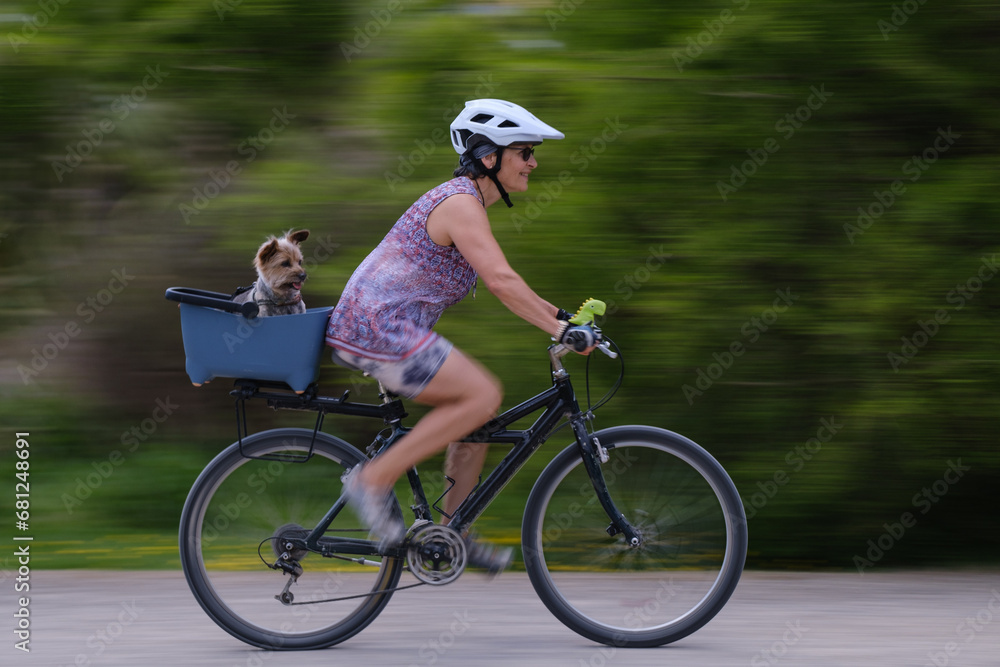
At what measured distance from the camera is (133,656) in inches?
156

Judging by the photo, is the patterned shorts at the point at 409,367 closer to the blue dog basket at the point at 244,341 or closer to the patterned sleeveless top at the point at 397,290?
the patterned sleeveless top at the point at 397,290

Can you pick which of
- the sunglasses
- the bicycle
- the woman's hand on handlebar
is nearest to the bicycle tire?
the bicycle

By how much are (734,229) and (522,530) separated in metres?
2.13

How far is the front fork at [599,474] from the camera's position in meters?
4.00

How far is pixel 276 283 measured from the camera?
3.92 metres

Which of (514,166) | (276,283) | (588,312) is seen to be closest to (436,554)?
(588,312)

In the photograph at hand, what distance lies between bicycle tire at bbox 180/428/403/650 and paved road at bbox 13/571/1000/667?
0.37ft

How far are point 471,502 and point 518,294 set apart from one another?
0.84m

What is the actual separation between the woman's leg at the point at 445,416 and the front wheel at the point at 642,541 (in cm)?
39

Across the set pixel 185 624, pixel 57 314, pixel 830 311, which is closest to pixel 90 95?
pixel 57 314

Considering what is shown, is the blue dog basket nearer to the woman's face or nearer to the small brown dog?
the small brown dog

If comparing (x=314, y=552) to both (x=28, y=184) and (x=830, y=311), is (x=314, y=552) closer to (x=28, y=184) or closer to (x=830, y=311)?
(x=830, y=311)

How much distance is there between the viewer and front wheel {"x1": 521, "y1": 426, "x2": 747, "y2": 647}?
3.99 meters

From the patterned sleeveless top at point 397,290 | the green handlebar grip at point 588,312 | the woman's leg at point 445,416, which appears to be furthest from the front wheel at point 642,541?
the patterned sleeveless top at point 397,290
